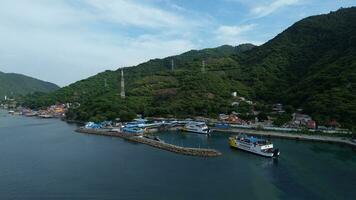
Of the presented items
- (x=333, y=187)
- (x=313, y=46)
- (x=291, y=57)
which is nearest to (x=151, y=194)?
(x=333, y=187)

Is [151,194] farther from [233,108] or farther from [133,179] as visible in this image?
[233,108]

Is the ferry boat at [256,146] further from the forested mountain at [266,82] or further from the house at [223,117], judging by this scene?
the house at [223,117]

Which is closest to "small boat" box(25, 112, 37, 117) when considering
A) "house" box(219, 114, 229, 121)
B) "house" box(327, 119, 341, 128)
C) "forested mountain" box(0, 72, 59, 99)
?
"house" box(219, 114, 229, 121)

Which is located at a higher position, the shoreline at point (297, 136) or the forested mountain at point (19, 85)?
the forested mountain at point (19, 85)

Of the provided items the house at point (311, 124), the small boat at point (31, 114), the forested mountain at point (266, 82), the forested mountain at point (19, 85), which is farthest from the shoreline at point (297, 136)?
the forested mountain at point (19, 85)

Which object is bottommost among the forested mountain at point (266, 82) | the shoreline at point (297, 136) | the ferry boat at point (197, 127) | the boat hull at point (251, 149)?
the boat hull at point (251, 149)

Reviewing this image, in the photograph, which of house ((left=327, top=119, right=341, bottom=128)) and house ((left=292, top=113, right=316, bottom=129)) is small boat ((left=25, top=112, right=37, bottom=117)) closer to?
house ((left=292, top=113, right=316, bottom=129))

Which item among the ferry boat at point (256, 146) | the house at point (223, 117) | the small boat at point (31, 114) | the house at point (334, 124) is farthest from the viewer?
the small boat at point (31, 114)

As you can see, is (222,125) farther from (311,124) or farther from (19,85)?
(19,85)
